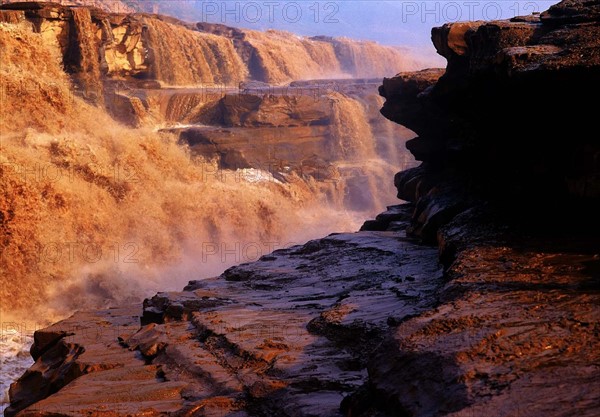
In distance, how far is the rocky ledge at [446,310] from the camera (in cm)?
362

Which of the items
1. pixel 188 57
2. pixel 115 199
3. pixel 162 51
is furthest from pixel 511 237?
pixel 188 57

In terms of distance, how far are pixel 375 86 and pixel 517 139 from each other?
19469 mm

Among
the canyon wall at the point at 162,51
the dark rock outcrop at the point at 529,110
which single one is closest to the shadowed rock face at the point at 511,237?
the dark rock outcrop at the point at 529,110

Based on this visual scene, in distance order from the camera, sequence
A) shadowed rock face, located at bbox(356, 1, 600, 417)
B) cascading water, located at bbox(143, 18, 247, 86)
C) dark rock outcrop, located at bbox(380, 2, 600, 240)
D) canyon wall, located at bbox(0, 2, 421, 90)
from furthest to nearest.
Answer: cascading water, located at bbox(143, 18, 247, 86)
canyon wall, located at bbox(0, 2, 421, 90)
dark rock outcrop, located at bbox(380, 2, 600, 240)
shadowed rock face, located at bbox(356, 1, 600, 417)

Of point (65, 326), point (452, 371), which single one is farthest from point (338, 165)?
point (452, 371)

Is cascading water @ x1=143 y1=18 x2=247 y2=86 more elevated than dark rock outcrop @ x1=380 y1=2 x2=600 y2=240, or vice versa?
cascading water @ x1=143 y1=18 x2=247 y2=86

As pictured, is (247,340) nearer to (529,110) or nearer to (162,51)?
(529,110)

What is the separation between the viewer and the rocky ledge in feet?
11.9

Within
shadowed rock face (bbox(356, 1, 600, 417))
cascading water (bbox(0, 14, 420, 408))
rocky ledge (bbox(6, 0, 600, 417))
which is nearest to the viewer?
shadowed rock face (bbox(356, 1, 600, 417))

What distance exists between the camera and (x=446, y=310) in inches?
171

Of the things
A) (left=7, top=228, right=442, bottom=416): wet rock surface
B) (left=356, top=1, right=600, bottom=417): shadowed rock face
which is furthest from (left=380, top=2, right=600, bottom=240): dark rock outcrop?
(left=7, top=228, right=442, bottom=416): wet rock surface

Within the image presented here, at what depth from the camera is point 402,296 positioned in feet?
20.8

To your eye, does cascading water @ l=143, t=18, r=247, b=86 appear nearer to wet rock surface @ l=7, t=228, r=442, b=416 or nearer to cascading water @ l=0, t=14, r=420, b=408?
cascading water @ l=0, t=14, r=420, b=408

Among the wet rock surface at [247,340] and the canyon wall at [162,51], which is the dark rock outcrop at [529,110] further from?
the canyon wall at [162,51]
